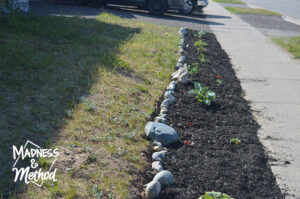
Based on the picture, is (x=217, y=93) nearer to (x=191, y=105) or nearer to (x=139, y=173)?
(x=191, y=105)

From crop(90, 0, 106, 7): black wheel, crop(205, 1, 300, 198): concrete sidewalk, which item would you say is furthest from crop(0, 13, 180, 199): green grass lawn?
crop(90, 0, 106, 7): black wheel

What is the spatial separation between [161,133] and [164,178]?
0.94m

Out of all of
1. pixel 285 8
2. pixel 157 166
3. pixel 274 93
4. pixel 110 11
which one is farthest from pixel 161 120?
pixel 285 8

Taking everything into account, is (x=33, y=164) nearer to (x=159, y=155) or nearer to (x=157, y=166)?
(x=157, y=166)

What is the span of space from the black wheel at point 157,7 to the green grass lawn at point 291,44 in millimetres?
5048

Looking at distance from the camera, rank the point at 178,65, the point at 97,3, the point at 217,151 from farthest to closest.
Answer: the point at 97,3 → the point at 178,65 → the point at 217,151

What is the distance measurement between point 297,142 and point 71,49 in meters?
4.34

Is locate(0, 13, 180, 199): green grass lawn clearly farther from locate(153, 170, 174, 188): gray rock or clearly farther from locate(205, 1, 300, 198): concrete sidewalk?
locate(205, 1, 300, 198): concrete sidewalk

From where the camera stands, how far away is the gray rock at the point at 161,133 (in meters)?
4.51

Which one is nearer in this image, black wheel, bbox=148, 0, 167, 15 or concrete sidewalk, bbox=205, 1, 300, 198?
concrete sidewalk, bbox=205, 1, 300, 198

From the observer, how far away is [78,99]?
204 inches

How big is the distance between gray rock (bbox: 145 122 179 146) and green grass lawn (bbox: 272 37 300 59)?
22.5 feet

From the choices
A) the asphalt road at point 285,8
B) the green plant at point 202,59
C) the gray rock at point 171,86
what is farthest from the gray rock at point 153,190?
the asphalt road at point 285,8

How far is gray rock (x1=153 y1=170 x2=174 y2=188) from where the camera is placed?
3.66 meters
